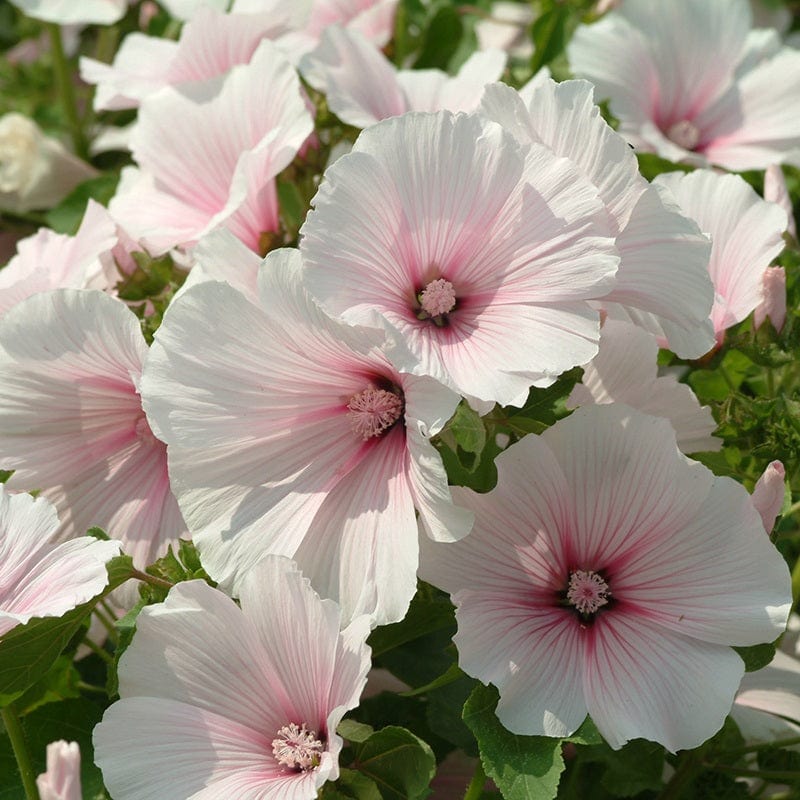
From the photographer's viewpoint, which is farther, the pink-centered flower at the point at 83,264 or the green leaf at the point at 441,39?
the green leaf at the point at 441,39

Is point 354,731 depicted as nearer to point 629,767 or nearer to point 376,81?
point 629,767

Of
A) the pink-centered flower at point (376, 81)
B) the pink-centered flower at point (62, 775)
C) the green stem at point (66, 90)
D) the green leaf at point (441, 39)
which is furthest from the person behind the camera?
the green stem at point (66, 90)

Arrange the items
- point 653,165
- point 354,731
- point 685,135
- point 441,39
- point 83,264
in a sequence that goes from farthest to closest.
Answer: point 441,39 → point 685,135 → point 653,165 → point 83,264 → point 354,731

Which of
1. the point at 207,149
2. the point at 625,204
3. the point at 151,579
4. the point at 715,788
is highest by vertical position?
the point at 625,204

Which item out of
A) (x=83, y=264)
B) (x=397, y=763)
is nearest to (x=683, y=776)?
(x=397, y=763)

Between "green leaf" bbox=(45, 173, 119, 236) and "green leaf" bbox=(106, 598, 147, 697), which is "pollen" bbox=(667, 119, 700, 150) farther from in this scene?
"green leaf" bbox=(106, 598, 147, 697)

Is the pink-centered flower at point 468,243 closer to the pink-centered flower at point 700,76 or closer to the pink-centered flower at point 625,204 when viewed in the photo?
the pink-centered flower at point 625,204

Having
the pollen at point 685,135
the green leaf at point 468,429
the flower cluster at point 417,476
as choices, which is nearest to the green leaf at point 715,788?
the flower cluster at point 417,476

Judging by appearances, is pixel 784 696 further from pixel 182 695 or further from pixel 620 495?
pixel 182 695
